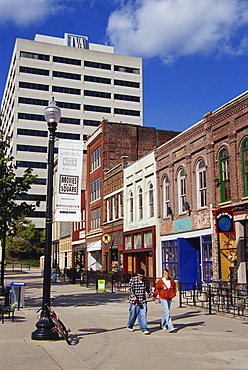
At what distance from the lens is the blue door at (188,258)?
25.4 meters

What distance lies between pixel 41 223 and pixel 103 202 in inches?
2032

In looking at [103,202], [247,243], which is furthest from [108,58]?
[247,243]

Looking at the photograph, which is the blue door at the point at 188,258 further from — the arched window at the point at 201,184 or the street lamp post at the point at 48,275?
the street lamp post at the point at 48,275

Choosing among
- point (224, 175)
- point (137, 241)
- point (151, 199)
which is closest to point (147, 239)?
point (137, 241)

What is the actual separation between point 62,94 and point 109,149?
5945 centimetres

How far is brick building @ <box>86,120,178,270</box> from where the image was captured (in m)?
40.4

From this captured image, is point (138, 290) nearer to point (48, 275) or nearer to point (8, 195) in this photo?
point (48, 275)

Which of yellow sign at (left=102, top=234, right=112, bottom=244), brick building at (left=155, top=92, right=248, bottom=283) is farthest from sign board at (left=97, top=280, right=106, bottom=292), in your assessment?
yellow sign at (left=102, top=234, right=112, bottom=244)

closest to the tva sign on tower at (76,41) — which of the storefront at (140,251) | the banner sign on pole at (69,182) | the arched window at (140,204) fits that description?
the storefront at (140,251)

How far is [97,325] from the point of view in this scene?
527 inches

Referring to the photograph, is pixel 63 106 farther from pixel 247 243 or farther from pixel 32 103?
pixel 247 243

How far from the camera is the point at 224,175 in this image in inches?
873

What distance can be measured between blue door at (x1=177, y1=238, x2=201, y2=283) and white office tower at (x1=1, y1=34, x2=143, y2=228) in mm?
66711

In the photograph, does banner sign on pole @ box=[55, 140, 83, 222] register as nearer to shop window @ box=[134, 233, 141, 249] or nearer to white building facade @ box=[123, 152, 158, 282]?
white building facade @ box=[123, 152, 158, 282]
